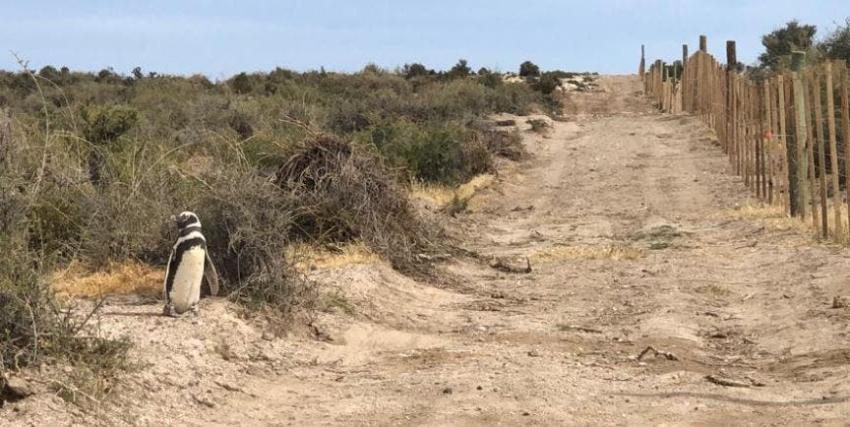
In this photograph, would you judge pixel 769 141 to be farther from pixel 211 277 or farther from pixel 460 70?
pixel 460 70

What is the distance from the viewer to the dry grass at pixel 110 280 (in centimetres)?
923

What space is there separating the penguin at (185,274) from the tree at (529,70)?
172 feet

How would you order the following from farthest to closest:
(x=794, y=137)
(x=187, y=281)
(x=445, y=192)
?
(x=445, y=192), (x=794, y=137), (x=187, y=281)

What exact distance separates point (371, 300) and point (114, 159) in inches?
129

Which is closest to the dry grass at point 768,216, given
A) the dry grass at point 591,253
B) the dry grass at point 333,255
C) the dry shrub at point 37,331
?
the dry grass at point 591,253

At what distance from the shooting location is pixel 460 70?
57188 mm

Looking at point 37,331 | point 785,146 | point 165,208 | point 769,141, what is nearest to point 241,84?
point 769,141

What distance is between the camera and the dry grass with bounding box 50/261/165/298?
9227mm

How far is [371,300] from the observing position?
1035 centimetres

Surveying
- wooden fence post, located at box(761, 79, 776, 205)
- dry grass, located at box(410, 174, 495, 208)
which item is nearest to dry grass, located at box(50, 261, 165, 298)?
dry grass, located at box(410, 174, 495, 208)

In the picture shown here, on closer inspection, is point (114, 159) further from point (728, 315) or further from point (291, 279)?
point (728, 315)

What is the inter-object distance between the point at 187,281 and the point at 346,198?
4.14 metres

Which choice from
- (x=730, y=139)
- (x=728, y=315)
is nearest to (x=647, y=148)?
(x=730, y=139)

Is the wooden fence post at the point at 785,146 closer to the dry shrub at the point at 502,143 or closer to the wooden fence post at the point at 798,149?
the wooden fence post at the point at 798,149
